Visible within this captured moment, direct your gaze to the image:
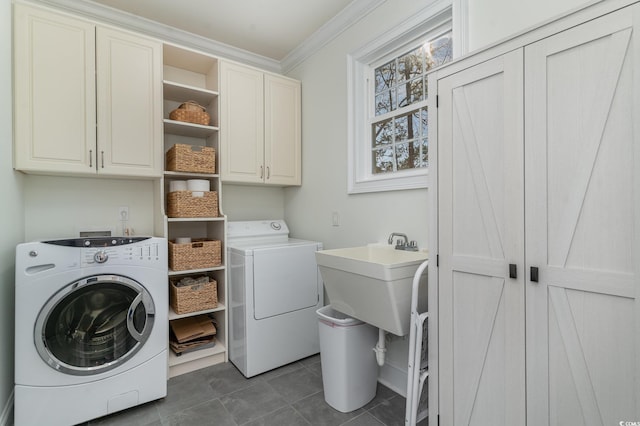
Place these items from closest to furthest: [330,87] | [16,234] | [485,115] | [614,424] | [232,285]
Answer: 1. [614,424]
2. [485,115]
3. [16,234]
4. [232,285]
5. [330,87]

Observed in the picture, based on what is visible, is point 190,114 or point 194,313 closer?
point 194,313

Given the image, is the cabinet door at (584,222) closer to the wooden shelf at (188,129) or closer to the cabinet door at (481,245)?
the cabinet door at (481,245)

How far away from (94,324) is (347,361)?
1.51m

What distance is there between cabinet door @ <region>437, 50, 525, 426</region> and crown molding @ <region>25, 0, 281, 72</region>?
2.40 metres

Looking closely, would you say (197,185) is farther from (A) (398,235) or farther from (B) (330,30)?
(B) (330,30)

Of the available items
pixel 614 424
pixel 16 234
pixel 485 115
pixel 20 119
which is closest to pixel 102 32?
pixel 20 119

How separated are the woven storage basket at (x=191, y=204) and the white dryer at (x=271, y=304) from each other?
30 cm

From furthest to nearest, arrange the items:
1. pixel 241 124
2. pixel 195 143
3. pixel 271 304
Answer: pixel 195 143
pixel 241 124
pixel 271 304

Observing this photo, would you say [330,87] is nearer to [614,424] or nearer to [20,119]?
[20,119]

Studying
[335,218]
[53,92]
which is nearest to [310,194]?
[335,218]

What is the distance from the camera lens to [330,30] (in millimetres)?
2635

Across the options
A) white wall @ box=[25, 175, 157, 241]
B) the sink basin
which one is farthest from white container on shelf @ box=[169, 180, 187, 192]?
the sink basin

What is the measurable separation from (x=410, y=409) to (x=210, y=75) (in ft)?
9.54

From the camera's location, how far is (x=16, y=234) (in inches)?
77.5
